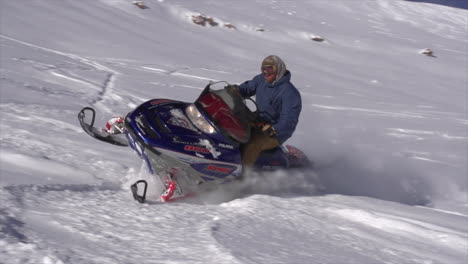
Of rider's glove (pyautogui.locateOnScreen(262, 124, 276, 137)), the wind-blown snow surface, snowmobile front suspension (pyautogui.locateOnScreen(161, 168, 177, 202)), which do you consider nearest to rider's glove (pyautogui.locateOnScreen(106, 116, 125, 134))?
the wind-blown snow surface

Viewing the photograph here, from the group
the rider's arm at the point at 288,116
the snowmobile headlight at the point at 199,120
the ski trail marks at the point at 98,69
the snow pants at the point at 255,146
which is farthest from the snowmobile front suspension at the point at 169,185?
the ski trail marks at the point at 98,69

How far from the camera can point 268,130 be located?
214 inches

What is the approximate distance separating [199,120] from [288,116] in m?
1.08

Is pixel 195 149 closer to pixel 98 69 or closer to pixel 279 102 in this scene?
pixel 279 102

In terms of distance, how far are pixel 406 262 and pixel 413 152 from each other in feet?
20.2

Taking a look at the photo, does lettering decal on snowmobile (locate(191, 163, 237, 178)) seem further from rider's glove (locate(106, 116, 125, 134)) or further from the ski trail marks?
the ski trail marks

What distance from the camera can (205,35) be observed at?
2342 centimetres

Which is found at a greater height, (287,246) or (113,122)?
(113,122)

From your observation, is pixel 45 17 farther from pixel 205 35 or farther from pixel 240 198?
pixel 240 198

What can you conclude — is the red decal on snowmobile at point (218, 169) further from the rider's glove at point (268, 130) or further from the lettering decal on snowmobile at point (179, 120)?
the rider's glove at point (268, 130)

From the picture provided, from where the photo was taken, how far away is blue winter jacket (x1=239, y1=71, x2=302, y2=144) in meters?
5.59

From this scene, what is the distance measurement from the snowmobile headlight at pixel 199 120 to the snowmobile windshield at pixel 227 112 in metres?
0.08

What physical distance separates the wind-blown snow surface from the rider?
443mm

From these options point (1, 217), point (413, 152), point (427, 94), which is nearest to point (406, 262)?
point (1, 217)
